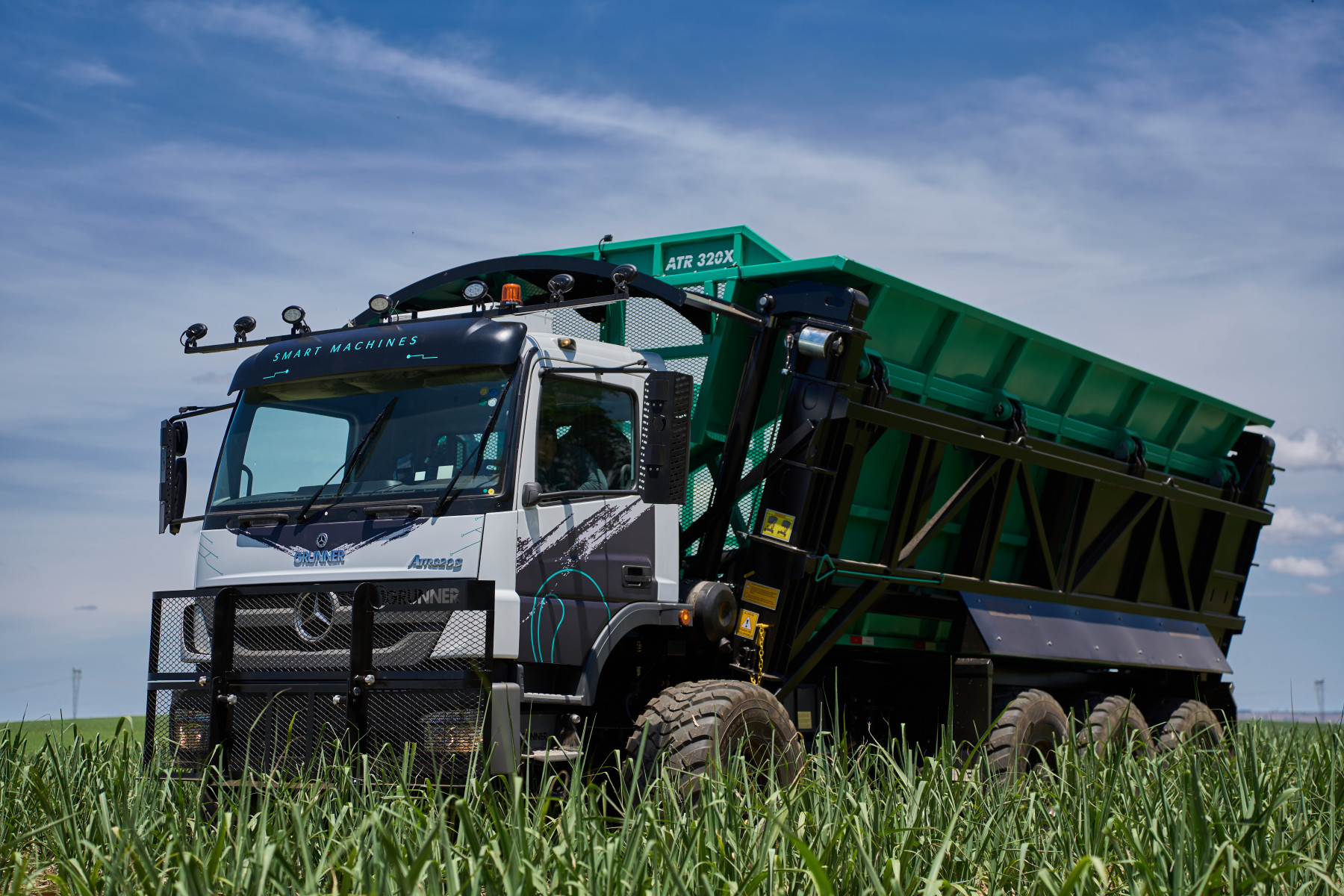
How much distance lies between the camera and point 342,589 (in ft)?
22.3

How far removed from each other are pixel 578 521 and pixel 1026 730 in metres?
4.21

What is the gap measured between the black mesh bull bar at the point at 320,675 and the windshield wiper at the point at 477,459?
396 mm

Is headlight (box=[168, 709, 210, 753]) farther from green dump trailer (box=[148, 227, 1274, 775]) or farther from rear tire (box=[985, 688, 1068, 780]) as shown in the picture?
rear tire (box=[985, 688, 1068, 780])

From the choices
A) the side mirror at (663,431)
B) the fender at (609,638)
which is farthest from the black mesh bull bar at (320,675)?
the side mirror at (663,431)

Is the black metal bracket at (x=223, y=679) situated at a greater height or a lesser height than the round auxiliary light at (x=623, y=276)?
lesser

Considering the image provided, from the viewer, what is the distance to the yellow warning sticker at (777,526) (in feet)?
26.7

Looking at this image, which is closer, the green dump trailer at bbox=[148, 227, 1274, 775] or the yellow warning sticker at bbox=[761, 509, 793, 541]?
the green dump trailer at bbox=[148, 227, 1274, 775]

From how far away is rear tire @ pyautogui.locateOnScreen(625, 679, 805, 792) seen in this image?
22.7ft

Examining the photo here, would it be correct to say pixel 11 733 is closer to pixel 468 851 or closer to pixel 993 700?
pixel 468 851

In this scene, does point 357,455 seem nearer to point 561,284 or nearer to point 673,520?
point 561,284

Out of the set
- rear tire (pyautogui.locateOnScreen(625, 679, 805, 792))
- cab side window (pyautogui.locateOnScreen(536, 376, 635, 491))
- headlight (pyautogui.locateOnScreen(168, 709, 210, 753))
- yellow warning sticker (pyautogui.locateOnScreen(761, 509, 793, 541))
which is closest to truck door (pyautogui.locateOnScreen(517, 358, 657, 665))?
cab side window (pyautogui.locateOnScreen(536, 376, 635, 491))

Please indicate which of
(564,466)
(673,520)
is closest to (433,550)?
(564,466)

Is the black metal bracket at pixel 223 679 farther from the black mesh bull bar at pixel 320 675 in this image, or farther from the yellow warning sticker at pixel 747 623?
the yellow warning sticker at pixel 747 623

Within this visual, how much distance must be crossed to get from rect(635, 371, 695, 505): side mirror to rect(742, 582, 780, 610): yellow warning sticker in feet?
5.16
